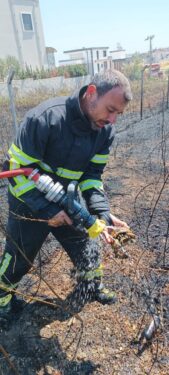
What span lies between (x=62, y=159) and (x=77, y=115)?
28cm

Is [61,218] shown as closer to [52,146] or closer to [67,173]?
[67,173]

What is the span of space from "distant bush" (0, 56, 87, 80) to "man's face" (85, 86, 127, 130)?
19035mm

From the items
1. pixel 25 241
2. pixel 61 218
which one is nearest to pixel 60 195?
pixel 61 218

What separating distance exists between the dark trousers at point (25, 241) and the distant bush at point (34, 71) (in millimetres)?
18885

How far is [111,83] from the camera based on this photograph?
1.68 m

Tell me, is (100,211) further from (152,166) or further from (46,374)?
(152,166)

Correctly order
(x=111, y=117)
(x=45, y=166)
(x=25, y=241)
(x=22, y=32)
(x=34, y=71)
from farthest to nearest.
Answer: (x=22, y=32) → (x=34, y=71) → (x=25, y=241) → (x=45, y=166) → (x=111, y=117)

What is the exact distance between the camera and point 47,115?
1.79 meters

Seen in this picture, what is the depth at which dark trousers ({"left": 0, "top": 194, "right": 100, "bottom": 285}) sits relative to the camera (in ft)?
6.63

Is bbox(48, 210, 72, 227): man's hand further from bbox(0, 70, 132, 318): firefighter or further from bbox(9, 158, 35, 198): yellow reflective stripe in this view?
bbox(9, 158, 35, 198): yellow reflective stripe

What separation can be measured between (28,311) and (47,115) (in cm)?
148

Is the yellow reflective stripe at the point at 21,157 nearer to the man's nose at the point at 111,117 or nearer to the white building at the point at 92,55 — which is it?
the man's nose at the point at 111,117

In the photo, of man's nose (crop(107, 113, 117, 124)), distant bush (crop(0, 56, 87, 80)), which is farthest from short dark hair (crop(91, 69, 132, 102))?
distant bush (crop(0, 56, 87, 80))

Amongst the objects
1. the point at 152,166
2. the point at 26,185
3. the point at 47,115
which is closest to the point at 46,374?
the point at 26,185
